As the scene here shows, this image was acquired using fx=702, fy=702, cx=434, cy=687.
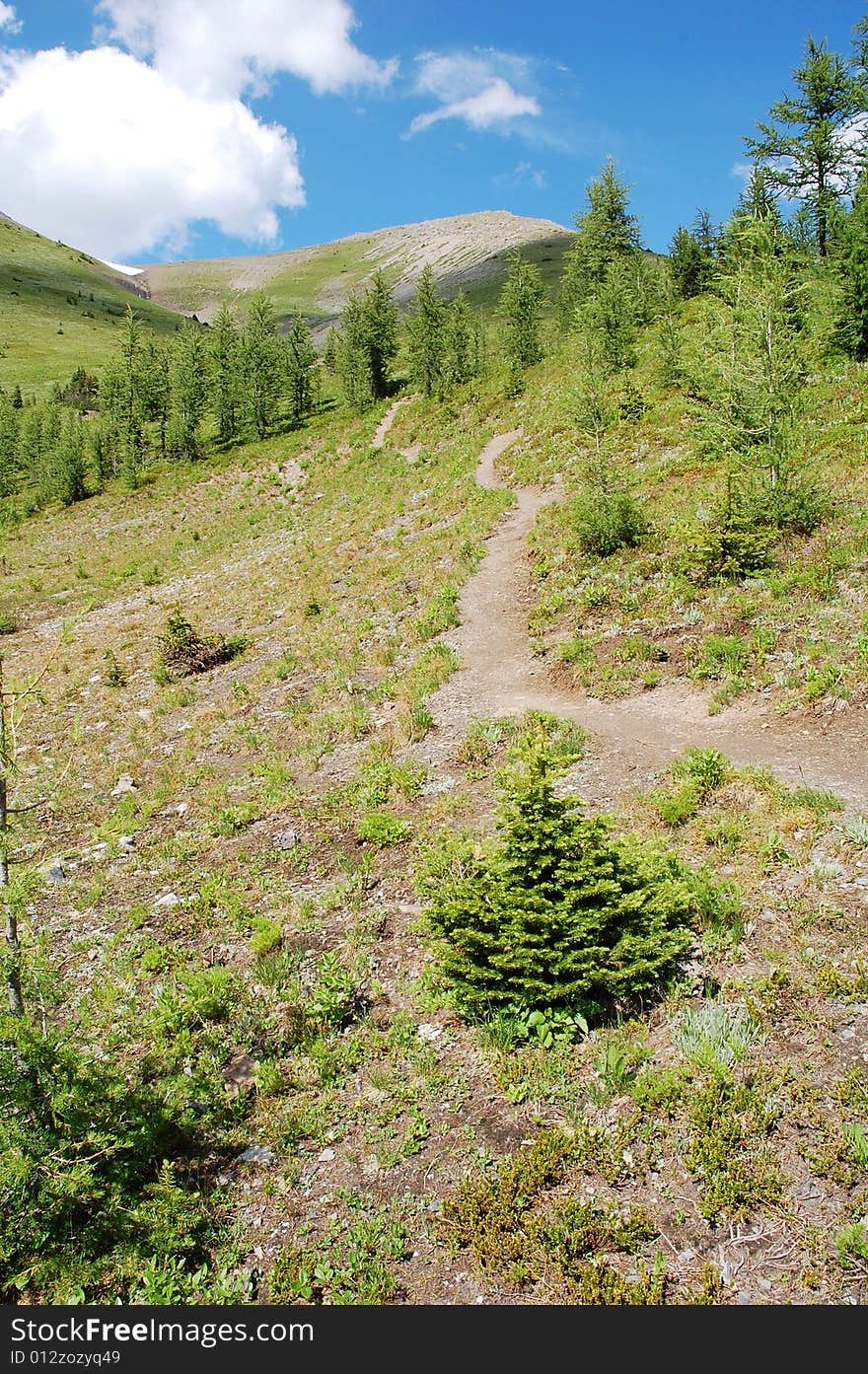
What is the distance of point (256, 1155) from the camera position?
6559mm

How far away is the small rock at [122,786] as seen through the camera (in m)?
15.5

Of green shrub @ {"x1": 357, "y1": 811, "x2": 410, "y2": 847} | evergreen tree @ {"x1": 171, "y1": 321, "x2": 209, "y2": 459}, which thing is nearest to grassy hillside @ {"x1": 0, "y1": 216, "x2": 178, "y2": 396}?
evergreen tree @ {"x1": 171, "y1": 321, "x2": 209, "y2": 459}

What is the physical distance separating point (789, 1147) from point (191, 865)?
381 inches

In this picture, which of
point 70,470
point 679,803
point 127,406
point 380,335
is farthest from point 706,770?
point 127,406

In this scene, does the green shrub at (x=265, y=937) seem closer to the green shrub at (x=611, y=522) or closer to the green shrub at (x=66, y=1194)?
the green shrub at (x=66, y=1194)

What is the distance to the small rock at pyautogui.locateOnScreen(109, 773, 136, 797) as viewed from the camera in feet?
50.8

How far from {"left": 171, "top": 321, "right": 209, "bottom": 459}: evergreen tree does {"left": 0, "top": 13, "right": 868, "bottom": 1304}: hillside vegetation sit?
46.3m

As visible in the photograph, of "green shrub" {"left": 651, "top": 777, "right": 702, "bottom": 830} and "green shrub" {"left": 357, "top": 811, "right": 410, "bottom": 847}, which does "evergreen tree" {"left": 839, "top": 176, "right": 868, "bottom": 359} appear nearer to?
"green shrub" {"left": 651, "top": 777, "right": 702, "bottom": 830}

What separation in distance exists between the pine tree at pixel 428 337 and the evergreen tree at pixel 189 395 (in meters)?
21.5

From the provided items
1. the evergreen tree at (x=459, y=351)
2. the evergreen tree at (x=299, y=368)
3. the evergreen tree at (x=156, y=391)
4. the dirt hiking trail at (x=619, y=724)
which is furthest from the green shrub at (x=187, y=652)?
the evergreen tree at (x=156, y=391)

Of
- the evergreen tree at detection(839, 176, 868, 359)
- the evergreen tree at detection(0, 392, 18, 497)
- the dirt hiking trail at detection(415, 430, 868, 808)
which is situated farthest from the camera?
the evergreen tree at detection(0, 392, 18, 497)

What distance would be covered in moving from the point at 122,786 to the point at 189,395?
6053 centimetres

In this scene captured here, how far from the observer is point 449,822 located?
37.5ft

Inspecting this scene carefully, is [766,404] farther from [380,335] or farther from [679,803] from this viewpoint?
[380,335]
